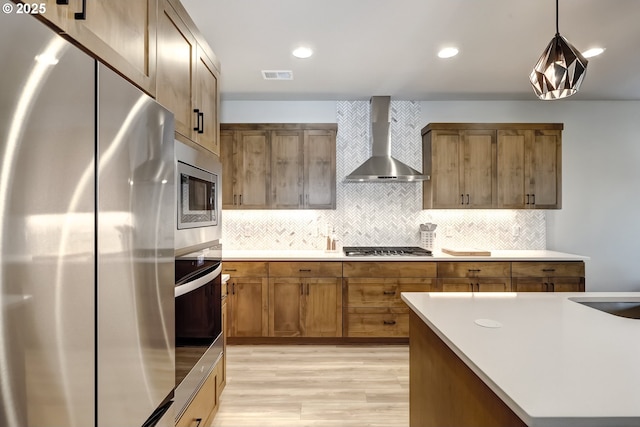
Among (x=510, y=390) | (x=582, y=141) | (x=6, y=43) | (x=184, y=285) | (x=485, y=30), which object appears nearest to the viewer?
(x=6, y=43)

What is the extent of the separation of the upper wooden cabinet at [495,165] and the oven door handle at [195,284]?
2.82 m

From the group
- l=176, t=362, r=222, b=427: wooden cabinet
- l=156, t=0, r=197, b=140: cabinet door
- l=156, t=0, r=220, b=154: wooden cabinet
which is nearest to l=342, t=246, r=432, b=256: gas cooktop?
l=176, t=362, r=222, b=427: wooden cabinet

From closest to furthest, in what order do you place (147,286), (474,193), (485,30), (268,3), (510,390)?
(510,390)
(147,286)
(268,3)
(485,30)
(474,193)

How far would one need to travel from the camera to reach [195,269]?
158cm

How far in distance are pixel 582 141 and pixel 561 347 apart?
414 centimetres

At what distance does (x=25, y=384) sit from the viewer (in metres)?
0.62

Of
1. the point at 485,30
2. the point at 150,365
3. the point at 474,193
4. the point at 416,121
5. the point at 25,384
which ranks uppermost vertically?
the point at 485,30

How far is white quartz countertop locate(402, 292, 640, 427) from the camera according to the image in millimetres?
795

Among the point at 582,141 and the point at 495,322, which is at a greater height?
the point at 582,141

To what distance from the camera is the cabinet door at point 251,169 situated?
12.6 feet

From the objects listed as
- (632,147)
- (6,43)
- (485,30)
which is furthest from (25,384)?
(632,147)

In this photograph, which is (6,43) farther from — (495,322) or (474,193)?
(474,193)

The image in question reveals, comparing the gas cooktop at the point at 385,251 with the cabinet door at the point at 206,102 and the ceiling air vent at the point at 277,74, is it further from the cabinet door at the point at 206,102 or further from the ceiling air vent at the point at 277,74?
the cabinet door at the point at 206,102

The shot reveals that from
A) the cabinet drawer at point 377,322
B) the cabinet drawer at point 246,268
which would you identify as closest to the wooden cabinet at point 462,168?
the cabinet drawer at point 377,322
